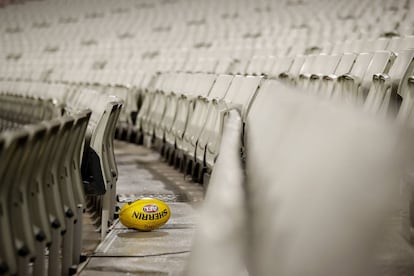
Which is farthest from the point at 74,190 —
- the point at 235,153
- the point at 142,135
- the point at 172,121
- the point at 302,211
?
the point at 142,135

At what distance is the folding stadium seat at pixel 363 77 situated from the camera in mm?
995

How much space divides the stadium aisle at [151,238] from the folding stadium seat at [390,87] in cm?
29

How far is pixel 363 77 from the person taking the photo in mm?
1053

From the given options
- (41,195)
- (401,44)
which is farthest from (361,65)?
(41,195)

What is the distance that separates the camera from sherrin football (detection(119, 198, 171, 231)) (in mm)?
940

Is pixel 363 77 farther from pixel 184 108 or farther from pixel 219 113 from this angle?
pixel 184 108

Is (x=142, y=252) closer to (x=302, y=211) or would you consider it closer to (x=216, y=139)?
(x=216, y=139)

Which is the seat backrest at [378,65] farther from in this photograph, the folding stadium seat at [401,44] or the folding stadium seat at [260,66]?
the folding stadium seat at [260,66]

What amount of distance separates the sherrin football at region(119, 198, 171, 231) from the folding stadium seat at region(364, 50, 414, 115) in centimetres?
30

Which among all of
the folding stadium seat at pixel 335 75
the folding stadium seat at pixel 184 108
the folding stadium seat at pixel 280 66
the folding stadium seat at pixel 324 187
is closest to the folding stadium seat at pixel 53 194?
the folding stadium seat at pixel 324 187

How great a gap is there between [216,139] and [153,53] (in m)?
1.66

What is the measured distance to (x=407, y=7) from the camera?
2.43 metres

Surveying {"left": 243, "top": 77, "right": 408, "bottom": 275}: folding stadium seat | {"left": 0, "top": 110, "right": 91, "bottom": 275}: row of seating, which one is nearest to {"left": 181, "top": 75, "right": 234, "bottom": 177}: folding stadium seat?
{"left": 0, "top": 110, "right": 91, "bottom": 275}: row of seating

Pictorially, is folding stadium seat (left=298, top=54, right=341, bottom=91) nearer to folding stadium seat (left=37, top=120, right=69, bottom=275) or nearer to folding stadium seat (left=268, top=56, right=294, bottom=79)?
folding stadium seat (left=268, top=56, right=294, bottom=79)
